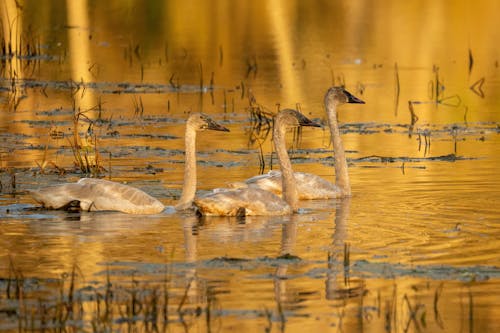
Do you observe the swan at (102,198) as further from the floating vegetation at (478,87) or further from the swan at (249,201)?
the floating vegetation at (478,87)

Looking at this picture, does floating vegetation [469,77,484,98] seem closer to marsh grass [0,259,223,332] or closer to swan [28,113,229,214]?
swan [28,113,229,214]

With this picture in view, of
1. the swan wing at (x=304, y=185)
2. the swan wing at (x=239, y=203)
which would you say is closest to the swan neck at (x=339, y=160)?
the swan wing at (x=304, y=185)

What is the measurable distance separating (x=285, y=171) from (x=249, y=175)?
206 cm

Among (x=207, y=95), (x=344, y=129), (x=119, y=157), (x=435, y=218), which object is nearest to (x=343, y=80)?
(x=207, y=95)

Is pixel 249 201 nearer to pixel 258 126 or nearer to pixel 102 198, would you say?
pixel 102 198

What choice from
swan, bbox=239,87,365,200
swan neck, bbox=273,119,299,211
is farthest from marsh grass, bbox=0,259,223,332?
swan, bbox=239,87,365,200

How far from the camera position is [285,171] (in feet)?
50.8

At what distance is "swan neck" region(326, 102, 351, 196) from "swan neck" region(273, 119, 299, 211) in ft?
3.83

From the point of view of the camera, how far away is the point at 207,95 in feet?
85.6

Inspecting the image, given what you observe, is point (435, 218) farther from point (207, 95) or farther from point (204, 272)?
point (207, 95)

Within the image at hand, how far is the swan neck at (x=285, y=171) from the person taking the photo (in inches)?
602

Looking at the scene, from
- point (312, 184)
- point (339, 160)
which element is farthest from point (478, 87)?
point (312, 184)

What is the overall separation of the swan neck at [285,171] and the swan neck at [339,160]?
1.17m

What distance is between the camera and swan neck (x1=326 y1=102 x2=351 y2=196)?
54.2 feet
